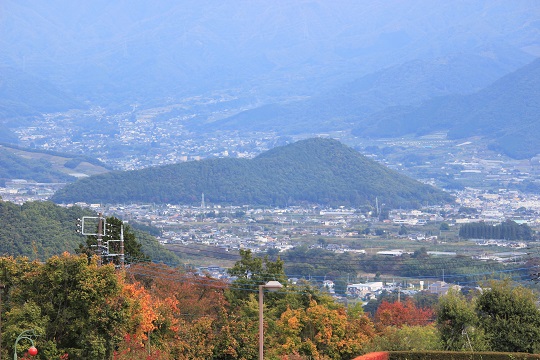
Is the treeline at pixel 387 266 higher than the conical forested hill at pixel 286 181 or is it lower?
lower

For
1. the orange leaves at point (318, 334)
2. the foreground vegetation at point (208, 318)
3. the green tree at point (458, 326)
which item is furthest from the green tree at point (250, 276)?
the green tree at point (458, 326)

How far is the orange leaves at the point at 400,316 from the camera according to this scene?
45844 mm

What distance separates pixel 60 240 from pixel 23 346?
36.9m

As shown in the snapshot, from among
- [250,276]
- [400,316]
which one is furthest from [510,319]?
[400,316]

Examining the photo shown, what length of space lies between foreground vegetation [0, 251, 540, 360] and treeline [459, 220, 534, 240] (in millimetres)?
74712

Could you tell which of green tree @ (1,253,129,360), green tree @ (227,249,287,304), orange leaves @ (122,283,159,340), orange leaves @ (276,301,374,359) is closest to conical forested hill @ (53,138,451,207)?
green tree @ (227,249,287,304)

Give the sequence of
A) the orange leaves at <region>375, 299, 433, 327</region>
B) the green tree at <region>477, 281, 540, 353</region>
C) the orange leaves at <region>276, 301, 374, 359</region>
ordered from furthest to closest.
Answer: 1. the orange leaves at <region>375, 299, 433, 327</region>
2. the orange leaves at <region>276, 301, 374, 359</region>
3. the green tree at <region>477, 281, 540, 353</region>

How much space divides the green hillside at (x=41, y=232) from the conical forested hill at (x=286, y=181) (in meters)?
83.5

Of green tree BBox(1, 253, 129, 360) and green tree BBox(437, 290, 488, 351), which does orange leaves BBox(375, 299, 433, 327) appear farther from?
green tree BBox(1, 253, 129, 360)

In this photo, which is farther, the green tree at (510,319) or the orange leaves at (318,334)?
the orange leaves at (318,334)

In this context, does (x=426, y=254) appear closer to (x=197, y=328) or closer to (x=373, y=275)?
(x=373, y=275)

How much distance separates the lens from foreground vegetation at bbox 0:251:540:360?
26.7m

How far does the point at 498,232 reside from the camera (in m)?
120

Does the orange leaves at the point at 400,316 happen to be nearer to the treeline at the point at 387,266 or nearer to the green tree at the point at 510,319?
the green tree at the point at 510,319
